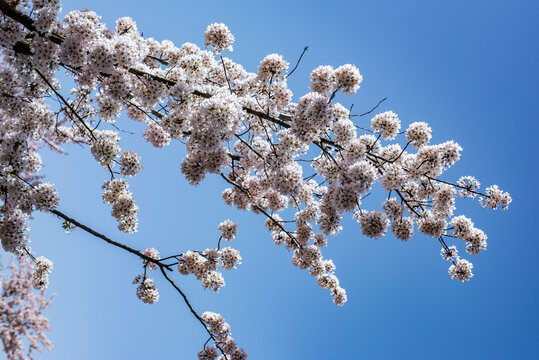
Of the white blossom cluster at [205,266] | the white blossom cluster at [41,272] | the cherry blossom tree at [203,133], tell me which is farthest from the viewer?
the white blossom cluster at [41,272]

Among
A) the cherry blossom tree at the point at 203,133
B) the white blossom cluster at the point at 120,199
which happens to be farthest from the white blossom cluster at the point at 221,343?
the white blossom cluster at the point at 120,199

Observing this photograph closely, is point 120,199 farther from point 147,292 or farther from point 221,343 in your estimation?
point 221,343

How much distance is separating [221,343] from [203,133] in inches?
226

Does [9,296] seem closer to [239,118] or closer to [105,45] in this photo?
[105,45]

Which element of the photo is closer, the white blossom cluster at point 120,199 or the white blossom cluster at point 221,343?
the white blossom cluster at point 120,199

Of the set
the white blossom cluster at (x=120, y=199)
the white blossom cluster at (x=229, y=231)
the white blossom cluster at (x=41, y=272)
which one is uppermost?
the white blossom cluster at (x=229, y=231)

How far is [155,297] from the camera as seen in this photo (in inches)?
355

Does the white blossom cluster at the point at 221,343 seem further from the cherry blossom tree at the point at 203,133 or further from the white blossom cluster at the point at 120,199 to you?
the white blossom cluster at the point at 120,199

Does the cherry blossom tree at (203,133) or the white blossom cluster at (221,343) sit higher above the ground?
the cherry blossom tree at (203,133)

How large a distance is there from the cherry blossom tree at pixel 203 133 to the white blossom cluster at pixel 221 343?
8.7 inches

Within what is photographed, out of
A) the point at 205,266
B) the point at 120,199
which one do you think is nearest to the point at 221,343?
the point at 205,266

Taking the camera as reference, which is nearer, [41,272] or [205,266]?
[205,266]

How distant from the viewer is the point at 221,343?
8961mm

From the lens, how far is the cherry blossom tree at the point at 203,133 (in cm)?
570
